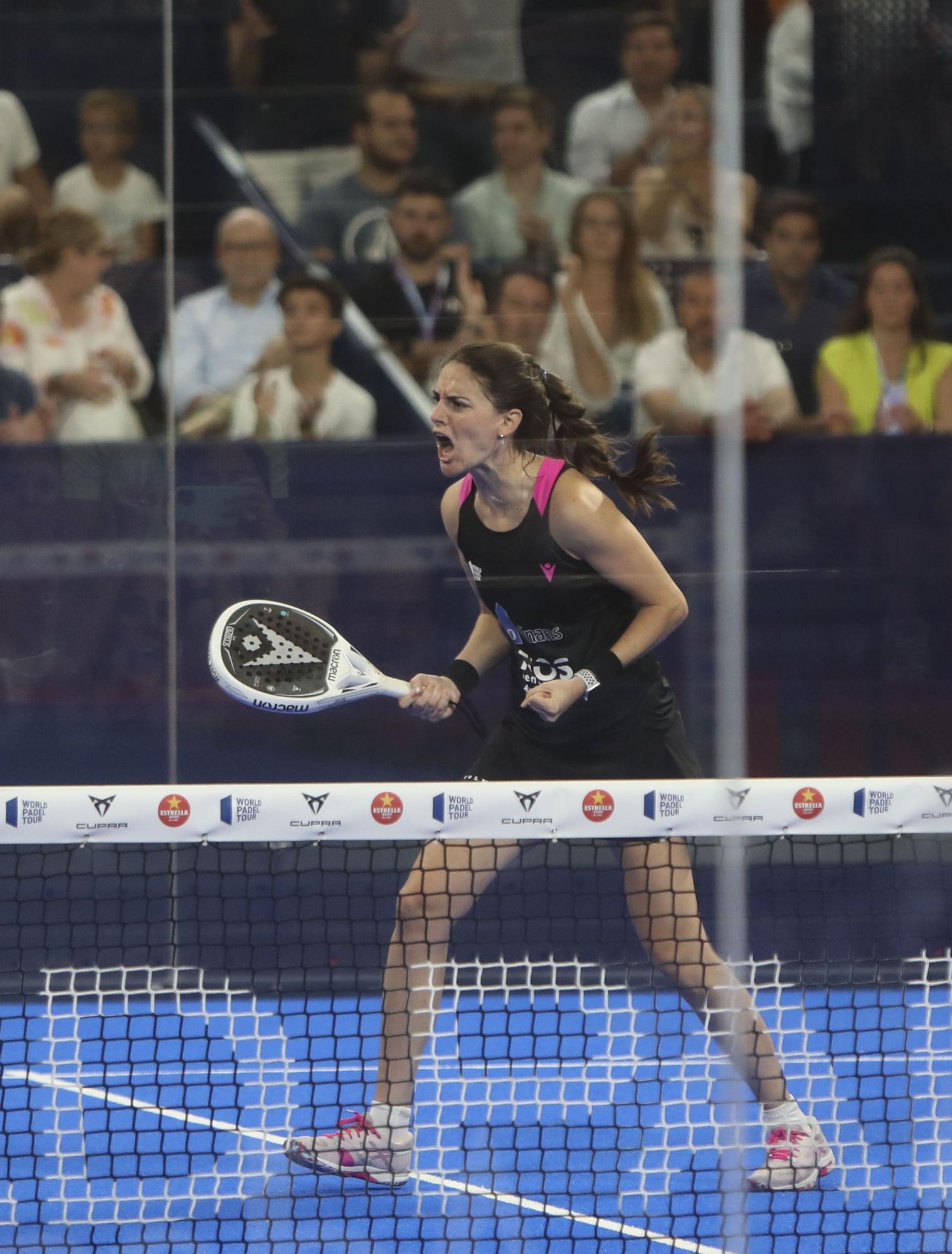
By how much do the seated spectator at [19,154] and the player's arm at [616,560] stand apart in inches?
72.5

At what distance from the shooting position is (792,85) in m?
4.20

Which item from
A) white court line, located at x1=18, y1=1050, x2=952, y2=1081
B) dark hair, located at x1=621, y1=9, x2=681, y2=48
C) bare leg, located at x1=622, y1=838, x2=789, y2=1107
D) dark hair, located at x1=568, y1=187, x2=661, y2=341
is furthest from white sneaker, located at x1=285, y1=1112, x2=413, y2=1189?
dark hair, located at x1=621, y1=9, x2=681, y2=48

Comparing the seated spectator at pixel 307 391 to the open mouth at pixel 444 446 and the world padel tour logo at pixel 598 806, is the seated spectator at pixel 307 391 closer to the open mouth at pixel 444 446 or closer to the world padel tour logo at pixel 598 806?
the open mouth at pixel 444 446

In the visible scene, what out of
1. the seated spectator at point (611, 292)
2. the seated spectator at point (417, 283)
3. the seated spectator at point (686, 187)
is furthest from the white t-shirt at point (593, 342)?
the seated spectator at point (417, 283)

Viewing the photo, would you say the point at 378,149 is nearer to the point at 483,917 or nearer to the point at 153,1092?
the point at 483,917

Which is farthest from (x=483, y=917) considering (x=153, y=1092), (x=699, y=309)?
(x=699, y=309)

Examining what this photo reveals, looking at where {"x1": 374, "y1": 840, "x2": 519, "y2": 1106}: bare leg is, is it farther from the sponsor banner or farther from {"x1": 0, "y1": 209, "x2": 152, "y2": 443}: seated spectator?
{"x1": 0, "y1": 209, "x2": 152, "y2": 443}: seated spectator

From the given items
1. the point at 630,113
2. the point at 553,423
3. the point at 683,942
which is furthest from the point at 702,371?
the point at 683,942

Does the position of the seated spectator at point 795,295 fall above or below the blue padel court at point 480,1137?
above

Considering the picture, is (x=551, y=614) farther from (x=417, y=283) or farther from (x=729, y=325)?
(x=417, y=283)

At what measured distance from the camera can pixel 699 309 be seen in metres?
4.12

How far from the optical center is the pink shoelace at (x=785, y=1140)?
3.22 m

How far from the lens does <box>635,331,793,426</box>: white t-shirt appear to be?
13.1ft

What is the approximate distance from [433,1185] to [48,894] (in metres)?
1.43
